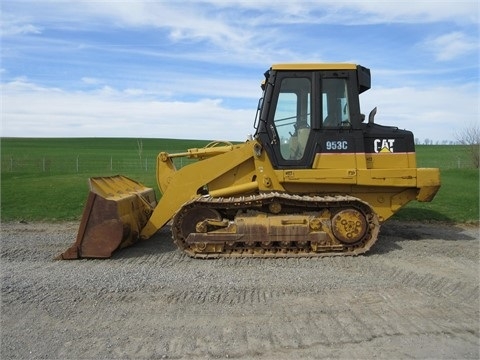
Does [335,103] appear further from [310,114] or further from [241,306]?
[241,306]

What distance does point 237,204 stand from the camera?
826 centimetres

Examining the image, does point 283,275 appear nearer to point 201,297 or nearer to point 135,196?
point 201,297

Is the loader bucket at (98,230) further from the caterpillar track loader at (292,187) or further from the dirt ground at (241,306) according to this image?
the dirt ground at (241,306)

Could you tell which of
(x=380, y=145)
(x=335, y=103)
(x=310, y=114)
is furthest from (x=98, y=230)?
(x=380, y=145)

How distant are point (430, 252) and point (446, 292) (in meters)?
2.49

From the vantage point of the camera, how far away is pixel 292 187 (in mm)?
8719

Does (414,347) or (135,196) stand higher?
(135,196)

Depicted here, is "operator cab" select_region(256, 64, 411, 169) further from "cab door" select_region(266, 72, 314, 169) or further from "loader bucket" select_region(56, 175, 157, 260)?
"loader bucket" select_region(56, 175, 157, 260)

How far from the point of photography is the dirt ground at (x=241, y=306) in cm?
459

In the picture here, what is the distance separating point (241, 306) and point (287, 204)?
2.97 meters

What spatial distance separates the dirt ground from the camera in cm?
459

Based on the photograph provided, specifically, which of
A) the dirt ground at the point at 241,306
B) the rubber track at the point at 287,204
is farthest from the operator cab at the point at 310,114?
the dirt ground at the point at 241,306

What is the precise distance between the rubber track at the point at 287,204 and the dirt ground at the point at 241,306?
0.22 metres

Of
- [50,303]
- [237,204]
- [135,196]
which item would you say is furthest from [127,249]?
[50,303]
